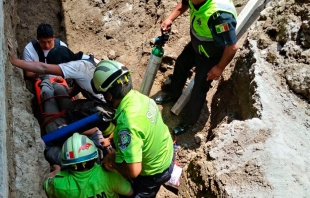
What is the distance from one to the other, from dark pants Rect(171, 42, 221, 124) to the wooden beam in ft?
0.36

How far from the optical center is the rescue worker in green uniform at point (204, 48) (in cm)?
412

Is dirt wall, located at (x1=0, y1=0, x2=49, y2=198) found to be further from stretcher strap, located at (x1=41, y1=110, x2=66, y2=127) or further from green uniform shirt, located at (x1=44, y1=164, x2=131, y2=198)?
stretcher strap, located at (x1=41, y1=110, x2=66, y2=127)

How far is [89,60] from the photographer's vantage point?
453cm

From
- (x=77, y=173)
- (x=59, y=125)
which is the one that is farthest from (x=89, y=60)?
(x=77, y=173)

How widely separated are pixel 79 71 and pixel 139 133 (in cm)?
149

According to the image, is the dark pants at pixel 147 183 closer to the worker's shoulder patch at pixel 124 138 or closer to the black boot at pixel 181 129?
the worker's shoulder patch at pixel 124 138

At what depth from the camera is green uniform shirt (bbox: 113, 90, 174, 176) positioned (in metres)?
3.15

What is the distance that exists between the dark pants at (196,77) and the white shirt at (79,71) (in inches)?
52.6

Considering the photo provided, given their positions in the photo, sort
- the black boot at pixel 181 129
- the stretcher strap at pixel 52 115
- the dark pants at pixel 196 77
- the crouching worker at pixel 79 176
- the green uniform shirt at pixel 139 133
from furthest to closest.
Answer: the black boot at pixel 181 129
the dark pants at pixel 196 77
the stretcher strap at pixel 52 115
the crouching worker at pixel 79 176
the green uniform shirt at pixel 139 133

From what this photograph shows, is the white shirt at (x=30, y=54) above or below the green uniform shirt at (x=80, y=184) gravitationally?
above

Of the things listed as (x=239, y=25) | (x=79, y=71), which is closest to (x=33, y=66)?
(x=79, y=71)

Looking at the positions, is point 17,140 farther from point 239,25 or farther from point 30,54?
point 239,25

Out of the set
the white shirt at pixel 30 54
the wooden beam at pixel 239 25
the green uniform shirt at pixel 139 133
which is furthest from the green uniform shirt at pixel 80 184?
the wooden beam at pixel 239 25

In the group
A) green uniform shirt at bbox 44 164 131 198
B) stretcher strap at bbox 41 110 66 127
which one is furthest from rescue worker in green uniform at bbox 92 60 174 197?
stretcher strap at bbox 41 110 66 127
